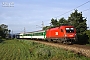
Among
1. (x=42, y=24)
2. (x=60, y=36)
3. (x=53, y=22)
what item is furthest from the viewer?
(x=53, y=22)

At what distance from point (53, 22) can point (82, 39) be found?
54610mm

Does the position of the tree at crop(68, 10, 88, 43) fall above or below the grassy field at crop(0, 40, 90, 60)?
above

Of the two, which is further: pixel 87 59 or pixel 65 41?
pixel 65 41

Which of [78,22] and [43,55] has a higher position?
[78,22]

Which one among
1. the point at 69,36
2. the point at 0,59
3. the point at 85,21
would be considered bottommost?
the point at 0,59

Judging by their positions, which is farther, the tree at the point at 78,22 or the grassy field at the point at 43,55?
the tree at the point at 78,22

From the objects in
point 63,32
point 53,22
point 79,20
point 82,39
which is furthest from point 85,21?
point 53,22

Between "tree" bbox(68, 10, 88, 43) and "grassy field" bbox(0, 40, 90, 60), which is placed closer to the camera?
"grassy field" bbox(0, 40, 90, 60)

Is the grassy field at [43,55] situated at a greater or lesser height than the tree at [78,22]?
lesser

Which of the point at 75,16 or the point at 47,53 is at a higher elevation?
the point at 75,16

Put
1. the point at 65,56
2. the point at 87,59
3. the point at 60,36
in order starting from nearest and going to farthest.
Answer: the point at 87,59 → the point at 65,56 → the point at 60,36

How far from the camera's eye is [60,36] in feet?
A: 101

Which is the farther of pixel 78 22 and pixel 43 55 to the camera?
pixel 78 22

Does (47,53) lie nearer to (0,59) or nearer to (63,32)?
(0,59)
